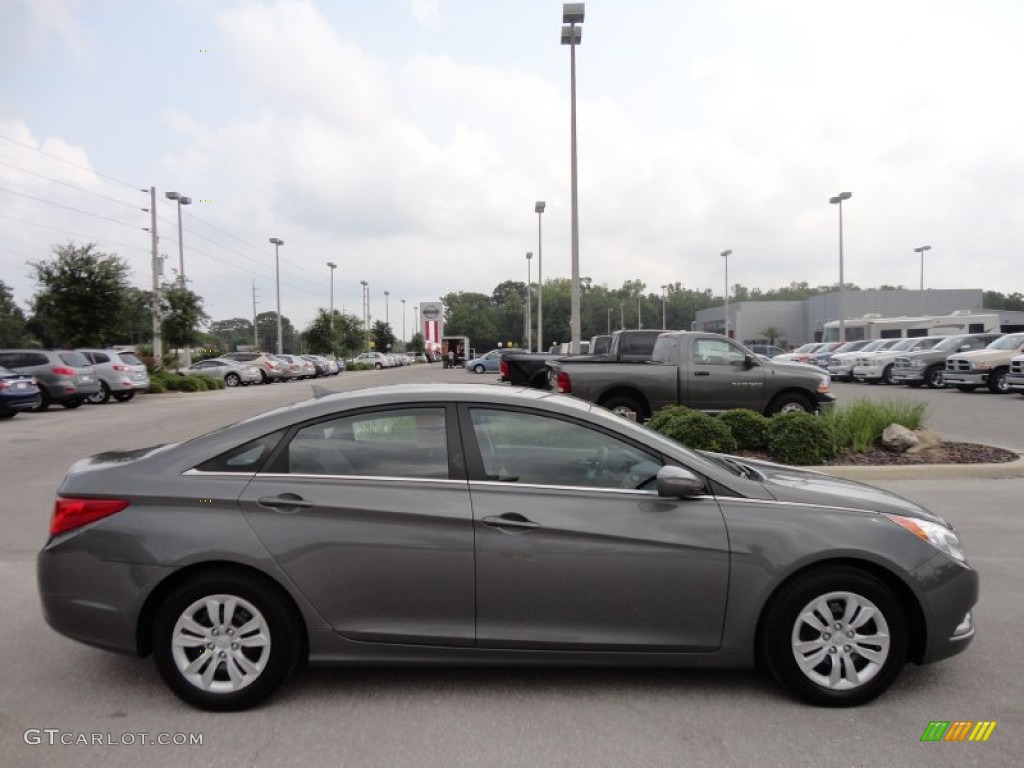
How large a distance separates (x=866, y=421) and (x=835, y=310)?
7476cm

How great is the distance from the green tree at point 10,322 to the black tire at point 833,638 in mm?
94249

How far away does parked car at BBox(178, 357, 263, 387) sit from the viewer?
38.6 m

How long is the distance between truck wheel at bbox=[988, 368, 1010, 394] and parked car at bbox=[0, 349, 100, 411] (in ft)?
83.3

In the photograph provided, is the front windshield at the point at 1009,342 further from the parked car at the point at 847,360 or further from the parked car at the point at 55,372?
the parked car at the point at 55,372

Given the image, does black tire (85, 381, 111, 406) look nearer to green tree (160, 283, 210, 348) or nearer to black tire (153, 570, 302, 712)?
green tree (160, 283, 210, 348)

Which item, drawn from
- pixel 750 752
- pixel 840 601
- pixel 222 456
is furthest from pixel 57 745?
pixel 840 601

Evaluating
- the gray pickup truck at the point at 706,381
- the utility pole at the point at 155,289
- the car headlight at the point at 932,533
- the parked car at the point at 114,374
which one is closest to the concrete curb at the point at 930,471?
the gray pickup truck at the point at 706,381

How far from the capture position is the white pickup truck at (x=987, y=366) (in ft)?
75.4

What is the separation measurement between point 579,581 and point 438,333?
77.2 m

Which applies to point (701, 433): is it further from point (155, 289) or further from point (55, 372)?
point (155, 289)

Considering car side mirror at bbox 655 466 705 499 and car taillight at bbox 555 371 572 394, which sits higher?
car taillight at bbox 555 371 572 394

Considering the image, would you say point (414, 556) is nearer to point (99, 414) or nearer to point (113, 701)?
point (113, 701)

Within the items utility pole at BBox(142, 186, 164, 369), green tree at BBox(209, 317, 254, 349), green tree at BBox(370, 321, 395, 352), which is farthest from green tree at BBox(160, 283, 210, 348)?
green tree at BBox(209, 317, 254, 349)

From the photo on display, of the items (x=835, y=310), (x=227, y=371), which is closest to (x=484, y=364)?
(x=227, y=371)
